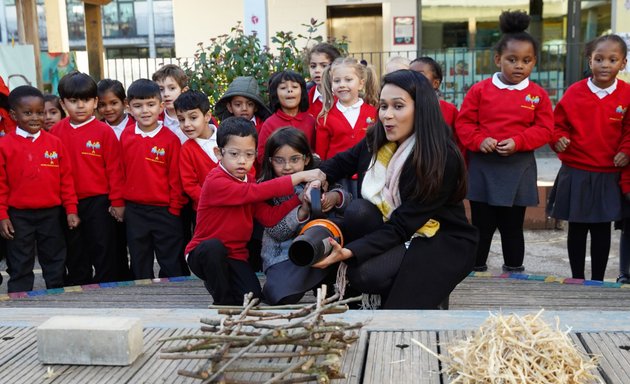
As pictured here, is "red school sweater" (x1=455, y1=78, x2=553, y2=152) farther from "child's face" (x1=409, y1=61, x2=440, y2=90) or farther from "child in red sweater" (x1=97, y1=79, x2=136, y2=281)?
"child in red sweater" (x1=97, y1=79, x2=136, y2=281)

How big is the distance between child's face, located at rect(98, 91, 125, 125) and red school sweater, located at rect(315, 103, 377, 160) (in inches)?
54.3

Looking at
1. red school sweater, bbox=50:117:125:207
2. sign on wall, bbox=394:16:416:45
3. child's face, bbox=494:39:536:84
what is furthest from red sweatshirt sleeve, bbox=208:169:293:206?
sign on wall, bbox=394:16:416:45

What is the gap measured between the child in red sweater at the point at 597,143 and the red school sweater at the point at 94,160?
2.56 meters

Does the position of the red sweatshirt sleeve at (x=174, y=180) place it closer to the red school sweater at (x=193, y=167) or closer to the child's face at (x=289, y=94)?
the red school sweater at (x=193, y=167)

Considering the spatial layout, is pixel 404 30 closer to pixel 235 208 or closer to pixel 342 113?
pixel 342 113

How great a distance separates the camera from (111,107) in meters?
4.90

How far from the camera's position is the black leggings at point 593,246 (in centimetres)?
439

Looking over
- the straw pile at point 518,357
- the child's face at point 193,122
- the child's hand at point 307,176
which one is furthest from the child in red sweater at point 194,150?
the straw pile at point 518,357


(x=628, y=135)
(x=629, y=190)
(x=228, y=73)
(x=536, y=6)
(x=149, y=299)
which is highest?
(x=536, y=6)

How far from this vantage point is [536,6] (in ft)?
38.7

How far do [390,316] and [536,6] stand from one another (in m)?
10.7

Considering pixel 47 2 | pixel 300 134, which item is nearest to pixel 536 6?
pixel 47 2

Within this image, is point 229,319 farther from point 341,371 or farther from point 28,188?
point 28,188

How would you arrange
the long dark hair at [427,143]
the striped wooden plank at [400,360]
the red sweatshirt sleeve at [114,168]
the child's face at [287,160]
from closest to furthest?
the striped wooden plank at [400,360] → the long dark hair at [427,143] → the child's face at [287,160] → the red sweatshirt sleeve at [114,168]
